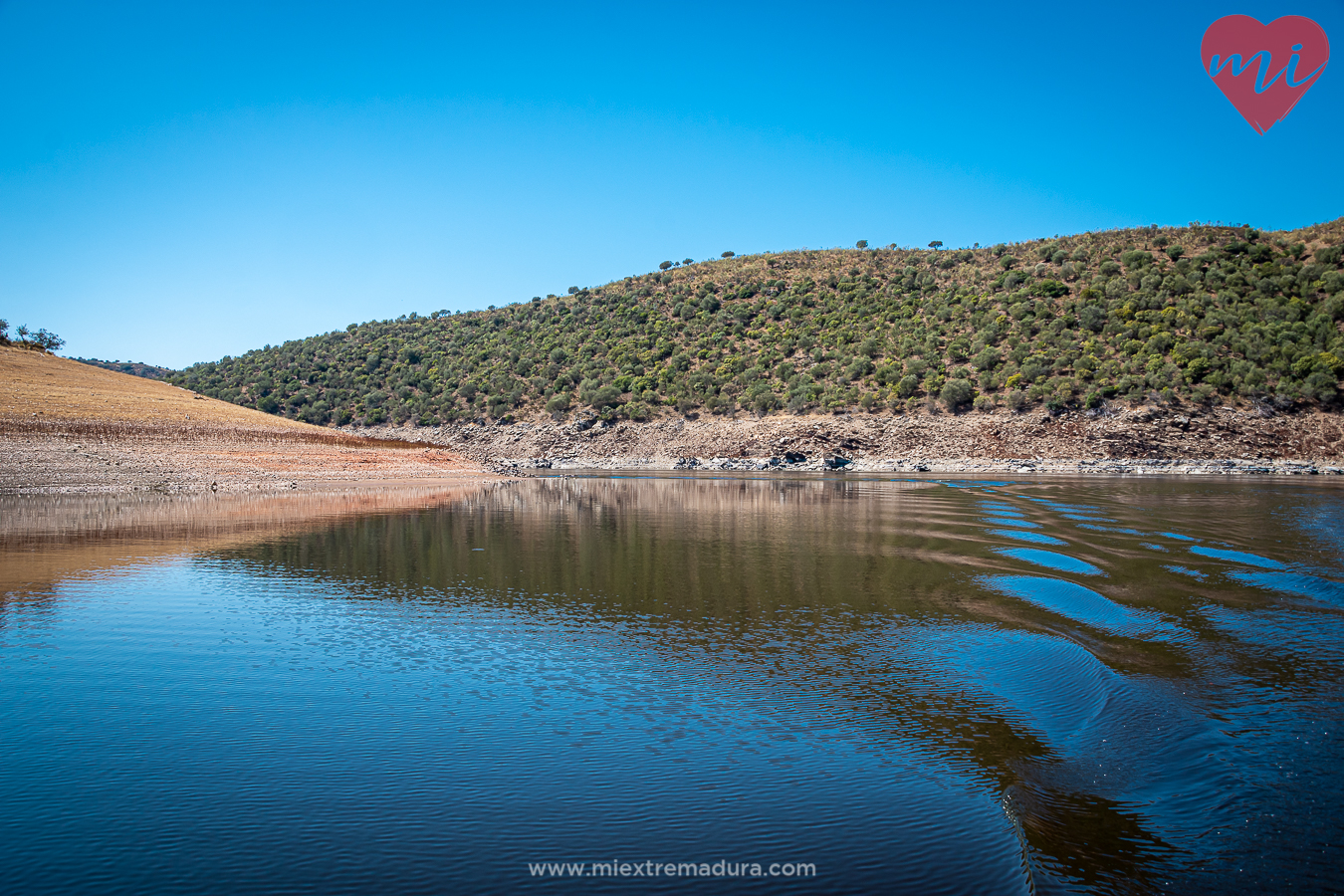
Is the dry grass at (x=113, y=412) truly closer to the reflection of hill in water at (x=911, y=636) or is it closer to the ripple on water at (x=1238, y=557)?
the reflection of hill in water at (x=911, y=636)

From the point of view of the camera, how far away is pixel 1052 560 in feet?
51.9

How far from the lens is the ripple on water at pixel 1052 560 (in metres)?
14.7

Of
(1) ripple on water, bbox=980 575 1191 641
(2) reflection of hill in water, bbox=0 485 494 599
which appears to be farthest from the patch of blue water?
(2) reflection of hill in water, bbox=0 485 494 599

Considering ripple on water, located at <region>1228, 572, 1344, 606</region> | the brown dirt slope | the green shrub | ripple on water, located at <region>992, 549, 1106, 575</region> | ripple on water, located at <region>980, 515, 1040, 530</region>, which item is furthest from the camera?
the green shrub

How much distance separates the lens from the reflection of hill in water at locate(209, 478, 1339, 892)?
5.66 m

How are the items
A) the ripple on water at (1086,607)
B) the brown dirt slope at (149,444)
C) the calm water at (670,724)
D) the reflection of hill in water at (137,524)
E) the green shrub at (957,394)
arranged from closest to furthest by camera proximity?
the calm water at (670,724) < the ripple on water at (1086,607) < the reflection of hill in water at (137,524) < the brown dirt slope at (149,444) < the green shrub at (957,394)

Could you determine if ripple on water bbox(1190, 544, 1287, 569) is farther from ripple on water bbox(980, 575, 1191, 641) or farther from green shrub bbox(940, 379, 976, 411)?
green shrub bbox(940, 379, 976, 411)

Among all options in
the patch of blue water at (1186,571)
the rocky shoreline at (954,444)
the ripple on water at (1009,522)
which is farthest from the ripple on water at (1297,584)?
the rocky shoreline at (954,444)

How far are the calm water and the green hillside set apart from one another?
172 feet

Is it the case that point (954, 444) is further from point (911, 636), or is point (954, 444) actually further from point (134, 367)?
point (134, 367)

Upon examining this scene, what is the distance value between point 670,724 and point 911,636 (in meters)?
4.35

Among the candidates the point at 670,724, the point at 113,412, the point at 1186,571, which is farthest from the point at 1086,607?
the point at 113,412

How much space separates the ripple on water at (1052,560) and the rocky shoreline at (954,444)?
36.7 m

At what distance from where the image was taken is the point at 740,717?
23.2ft
